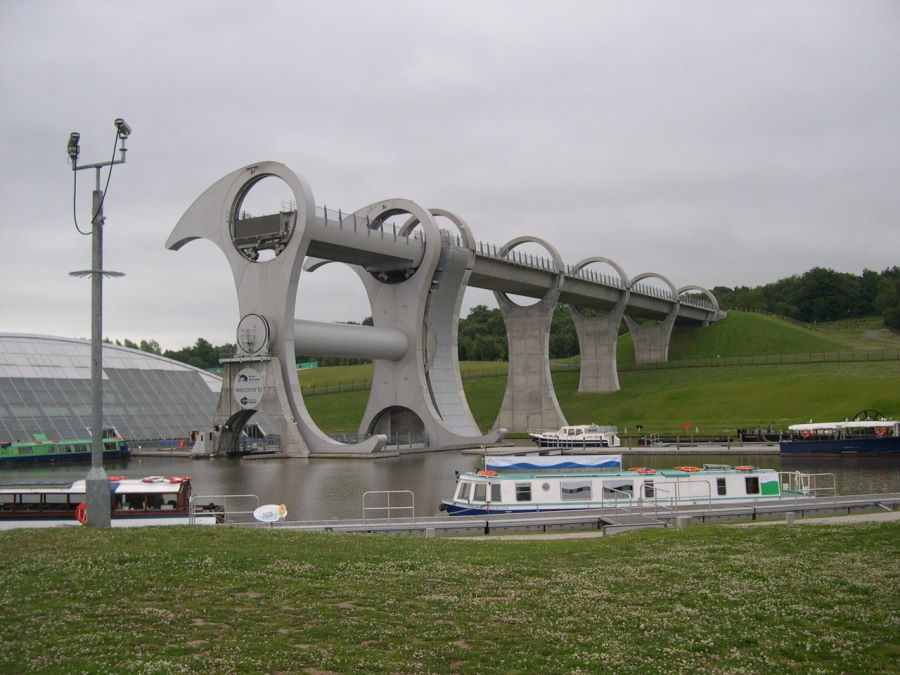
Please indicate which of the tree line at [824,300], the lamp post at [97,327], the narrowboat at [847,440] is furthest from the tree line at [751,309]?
the lamp post at [97,327]

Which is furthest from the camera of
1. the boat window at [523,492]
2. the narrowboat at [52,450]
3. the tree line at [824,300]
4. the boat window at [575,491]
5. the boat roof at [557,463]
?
the tree line at [824,300]

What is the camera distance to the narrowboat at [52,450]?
5222 cm

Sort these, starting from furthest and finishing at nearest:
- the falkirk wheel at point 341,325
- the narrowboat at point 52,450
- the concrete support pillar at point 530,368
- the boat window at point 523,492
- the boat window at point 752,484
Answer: the concrete support pillar at point 530,368 → the falkirk wheel at point 341,325 → the narrowboat at point 52,450 → the boat window at point 752,484 → the boat window at point 523,492

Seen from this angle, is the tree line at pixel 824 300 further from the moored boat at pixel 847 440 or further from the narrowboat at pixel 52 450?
the narrowboat at pixel 52 450

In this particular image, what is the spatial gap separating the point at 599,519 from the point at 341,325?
38.5m

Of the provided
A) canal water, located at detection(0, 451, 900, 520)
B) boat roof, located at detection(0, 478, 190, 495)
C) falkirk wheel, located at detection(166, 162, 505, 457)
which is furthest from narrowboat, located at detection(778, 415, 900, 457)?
boat roof, located at detection(0, 478, 190, 495)

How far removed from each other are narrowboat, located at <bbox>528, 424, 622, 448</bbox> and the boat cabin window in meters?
34.5

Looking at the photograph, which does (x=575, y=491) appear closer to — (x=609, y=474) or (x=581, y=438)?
(x=609, y=474)

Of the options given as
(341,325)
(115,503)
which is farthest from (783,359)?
(115,503)

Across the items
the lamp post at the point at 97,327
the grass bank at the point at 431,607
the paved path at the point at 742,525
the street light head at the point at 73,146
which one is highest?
the street light head at the point at 73,146

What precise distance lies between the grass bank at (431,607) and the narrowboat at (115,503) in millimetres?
6049

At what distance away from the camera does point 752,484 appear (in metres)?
29.9

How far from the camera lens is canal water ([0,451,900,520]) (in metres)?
33.5

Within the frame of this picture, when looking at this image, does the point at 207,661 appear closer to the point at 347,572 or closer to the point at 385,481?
the point at 347,572
